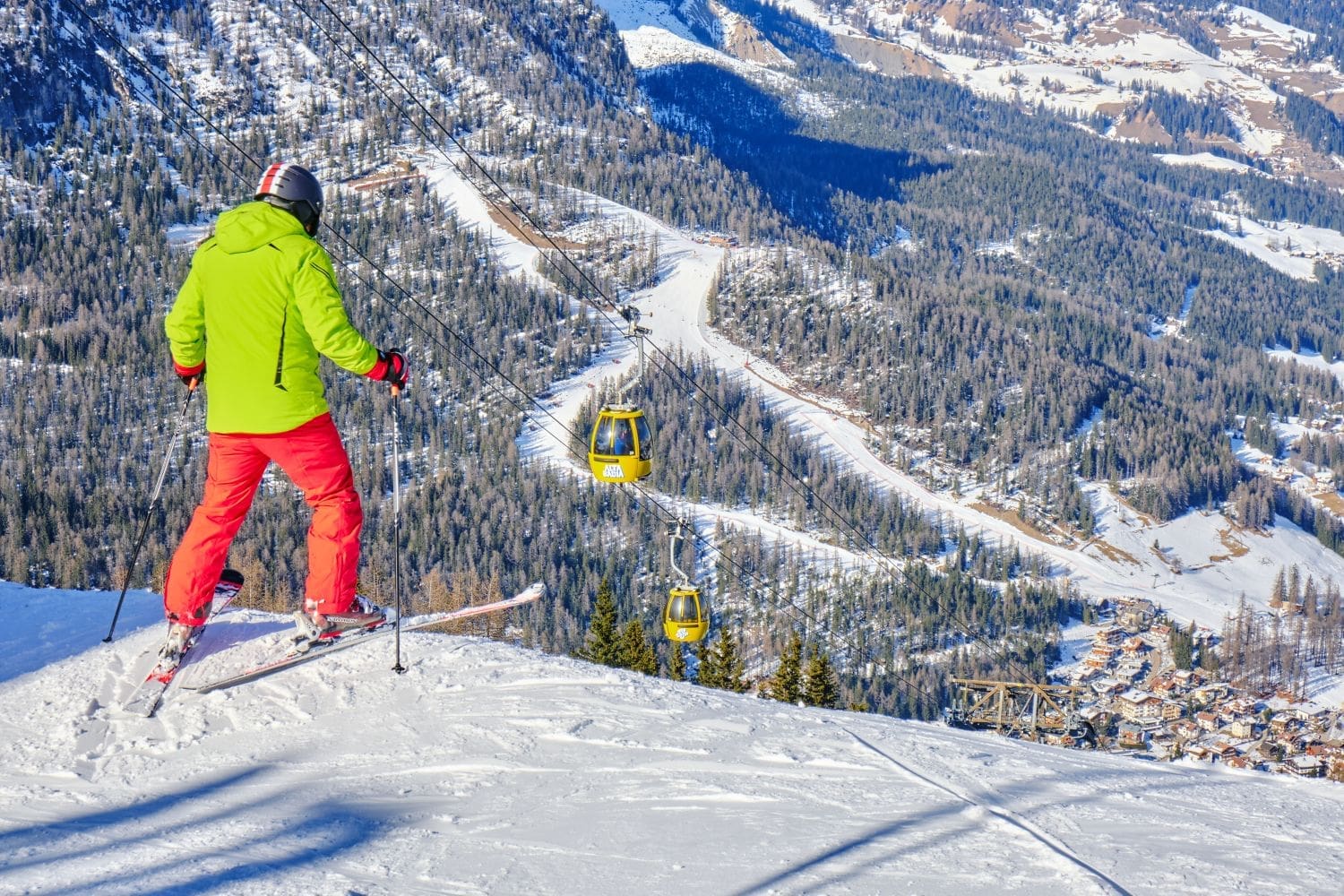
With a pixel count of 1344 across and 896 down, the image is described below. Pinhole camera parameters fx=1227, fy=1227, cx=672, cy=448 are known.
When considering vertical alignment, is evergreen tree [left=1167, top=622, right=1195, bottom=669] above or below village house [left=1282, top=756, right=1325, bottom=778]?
below

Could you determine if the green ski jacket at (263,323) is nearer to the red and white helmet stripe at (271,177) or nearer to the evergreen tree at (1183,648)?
the red and white helmet stripe at (271,177)

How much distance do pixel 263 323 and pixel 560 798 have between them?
3537 millimetres

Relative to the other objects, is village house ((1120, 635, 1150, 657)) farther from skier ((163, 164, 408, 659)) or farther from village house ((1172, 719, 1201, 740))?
skier ((163, 164, 408, 659))

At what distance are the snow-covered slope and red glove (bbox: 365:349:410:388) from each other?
2189 mm

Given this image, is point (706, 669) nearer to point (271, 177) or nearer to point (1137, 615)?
point (271, 177)

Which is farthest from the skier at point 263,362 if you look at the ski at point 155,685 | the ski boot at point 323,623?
the ski boot at point 323,623

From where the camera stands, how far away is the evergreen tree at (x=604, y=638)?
32.8m

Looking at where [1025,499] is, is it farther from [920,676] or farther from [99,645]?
[99,645]

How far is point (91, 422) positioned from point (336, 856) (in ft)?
458

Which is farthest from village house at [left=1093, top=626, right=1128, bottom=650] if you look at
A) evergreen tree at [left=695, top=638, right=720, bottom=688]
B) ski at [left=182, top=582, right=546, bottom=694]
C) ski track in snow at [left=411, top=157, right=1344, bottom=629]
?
ski at [left=182, top=582, right=546, bottom=694]

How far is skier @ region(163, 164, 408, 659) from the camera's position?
7656 millimetres

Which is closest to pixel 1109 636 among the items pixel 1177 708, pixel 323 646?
pixel 1177 708

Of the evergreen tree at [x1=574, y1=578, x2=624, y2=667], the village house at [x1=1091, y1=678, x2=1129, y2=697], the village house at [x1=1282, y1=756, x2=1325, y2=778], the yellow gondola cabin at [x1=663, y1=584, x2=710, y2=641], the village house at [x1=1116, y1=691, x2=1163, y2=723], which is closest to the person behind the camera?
the yellow gondola cabin at [x1=663, y1=584, x2=710, y2=641]

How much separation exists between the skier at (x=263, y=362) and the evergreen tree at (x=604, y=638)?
2390cm
